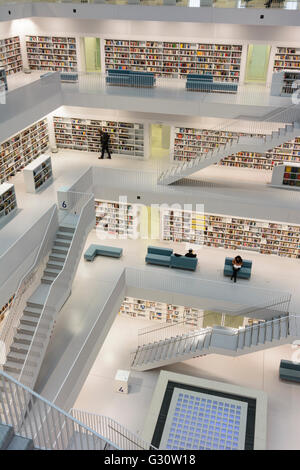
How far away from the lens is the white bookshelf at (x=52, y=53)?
14430 millimetres

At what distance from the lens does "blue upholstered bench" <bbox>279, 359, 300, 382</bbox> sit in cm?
1137

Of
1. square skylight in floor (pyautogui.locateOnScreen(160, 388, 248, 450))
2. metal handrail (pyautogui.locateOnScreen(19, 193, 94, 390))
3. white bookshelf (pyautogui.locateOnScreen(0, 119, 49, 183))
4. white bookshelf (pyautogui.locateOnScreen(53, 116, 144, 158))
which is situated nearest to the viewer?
metal handrail (pyautogui.locateOnScreen(19, 193, 94, 390))

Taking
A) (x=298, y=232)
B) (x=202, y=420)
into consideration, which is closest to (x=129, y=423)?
(x=202, y=420)

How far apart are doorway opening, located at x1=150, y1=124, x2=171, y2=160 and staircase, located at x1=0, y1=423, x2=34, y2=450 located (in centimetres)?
1256

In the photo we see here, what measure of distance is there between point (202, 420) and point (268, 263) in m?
5.35

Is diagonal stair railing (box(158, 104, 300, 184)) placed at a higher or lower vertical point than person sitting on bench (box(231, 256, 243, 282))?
higher

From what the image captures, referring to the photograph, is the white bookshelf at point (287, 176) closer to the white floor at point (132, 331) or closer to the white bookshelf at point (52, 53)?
the white floor at point (132, 331)

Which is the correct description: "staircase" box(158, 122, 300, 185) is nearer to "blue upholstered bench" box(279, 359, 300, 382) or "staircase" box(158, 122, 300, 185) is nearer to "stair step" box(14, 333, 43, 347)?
"blue upholstered bench" box(279, 359, 300, 382)

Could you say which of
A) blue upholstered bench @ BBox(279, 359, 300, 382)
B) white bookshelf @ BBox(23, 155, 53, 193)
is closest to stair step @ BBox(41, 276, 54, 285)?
white bookshelf @ BBox(23, 155, 53, 193)

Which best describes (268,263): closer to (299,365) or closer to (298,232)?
(298,232)

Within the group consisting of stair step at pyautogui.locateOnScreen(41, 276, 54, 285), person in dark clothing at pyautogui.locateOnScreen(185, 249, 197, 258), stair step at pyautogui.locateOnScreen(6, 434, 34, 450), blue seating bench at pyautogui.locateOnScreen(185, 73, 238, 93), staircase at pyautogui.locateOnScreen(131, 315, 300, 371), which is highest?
blue seating bench at pyautogui.locateOnScreen(185, 73, 238, 93)

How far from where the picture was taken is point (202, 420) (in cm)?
988

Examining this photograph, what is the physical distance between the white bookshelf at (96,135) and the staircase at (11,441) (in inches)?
481

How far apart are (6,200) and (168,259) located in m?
5.01
